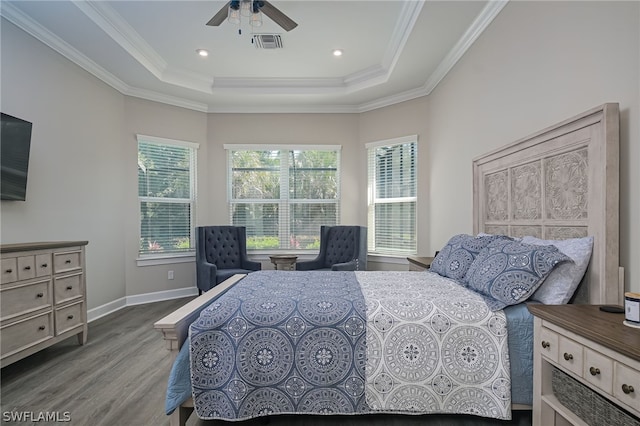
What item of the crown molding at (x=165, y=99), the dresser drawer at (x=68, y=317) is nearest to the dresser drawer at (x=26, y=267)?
the dresser drawer at (x=68, y=317)

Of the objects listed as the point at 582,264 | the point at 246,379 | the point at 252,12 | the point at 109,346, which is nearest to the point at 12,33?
the point at 252,12

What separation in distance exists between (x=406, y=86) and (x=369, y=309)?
140 inches

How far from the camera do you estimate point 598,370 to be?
1.18 m

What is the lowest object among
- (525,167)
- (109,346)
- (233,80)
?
(109,346)

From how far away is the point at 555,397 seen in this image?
148 cm

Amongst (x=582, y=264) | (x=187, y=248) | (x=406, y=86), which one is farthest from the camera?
(x=187, y=248)

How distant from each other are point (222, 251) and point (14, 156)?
2.50m

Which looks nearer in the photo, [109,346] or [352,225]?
[109,346]

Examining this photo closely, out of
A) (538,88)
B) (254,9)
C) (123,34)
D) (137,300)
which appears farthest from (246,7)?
(137,300)

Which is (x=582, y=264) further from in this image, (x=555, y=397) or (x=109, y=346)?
(x=109, y=346)

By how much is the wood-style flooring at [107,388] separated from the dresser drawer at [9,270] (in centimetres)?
76

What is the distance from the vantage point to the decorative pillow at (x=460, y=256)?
7.79ft

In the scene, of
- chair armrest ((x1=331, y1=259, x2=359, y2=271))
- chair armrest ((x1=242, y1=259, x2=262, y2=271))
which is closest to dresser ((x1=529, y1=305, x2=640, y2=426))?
chair armrest ((x1=331, y1=259, x2=359, y2=271))

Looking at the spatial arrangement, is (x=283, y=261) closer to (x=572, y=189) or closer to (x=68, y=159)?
(x=68, y=159)
